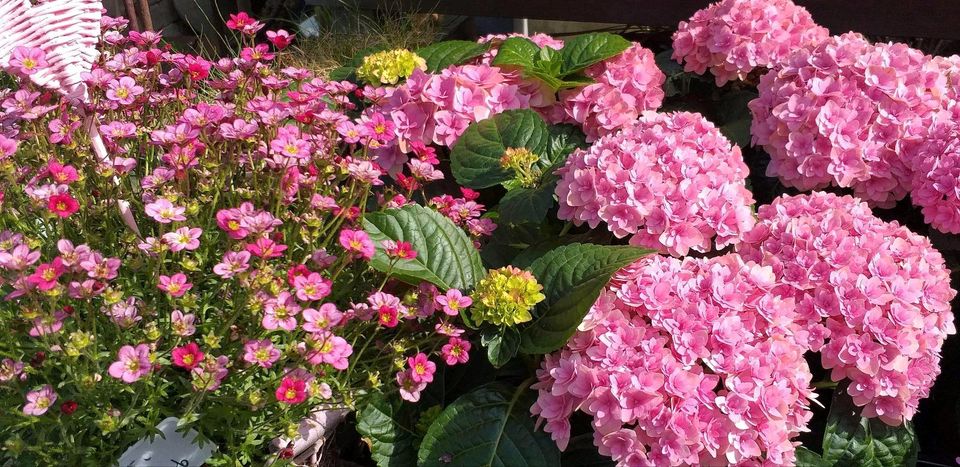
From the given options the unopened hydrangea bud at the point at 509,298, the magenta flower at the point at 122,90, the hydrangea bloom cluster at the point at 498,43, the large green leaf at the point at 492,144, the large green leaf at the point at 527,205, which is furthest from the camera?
the hydrangea bloom cluster at the point at 498,43

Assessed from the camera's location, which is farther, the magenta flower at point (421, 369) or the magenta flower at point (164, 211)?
the magenta flower at point (421, 369)

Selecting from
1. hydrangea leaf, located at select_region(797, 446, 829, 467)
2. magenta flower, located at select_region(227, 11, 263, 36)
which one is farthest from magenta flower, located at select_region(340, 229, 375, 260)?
hydrangea leaf, located at select_region(797, 446, 829, 467)

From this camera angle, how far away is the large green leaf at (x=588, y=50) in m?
2.00

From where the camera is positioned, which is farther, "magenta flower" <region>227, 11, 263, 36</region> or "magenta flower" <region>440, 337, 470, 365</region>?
"magenta flower" <region>227, 11, 263, 36</region>

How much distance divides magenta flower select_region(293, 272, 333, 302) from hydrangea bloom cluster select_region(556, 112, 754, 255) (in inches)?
21.7

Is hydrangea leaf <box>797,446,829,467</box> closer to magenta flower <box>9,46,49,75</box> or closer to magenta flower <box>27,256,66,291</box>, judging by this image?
Result: magenta flower <box>27,256,66,291</box>

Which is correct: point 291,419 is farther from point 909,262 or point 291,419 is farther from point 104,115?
point 909,262

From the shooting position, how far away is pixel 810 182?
174 cm

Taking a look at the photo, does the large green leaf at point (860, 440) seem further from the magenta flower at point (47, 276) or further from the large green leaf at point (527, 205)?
the magenta flower at point (47, 276)

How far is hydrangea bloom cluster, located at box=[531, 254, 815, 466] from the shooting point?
1236mm

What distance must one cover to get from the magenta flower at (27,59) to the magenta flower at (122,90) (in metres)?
0.23

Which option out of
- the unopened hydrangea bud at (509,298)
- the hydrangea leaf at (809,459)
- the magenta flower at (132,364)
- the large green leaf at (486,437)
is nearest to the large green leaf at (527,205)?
the unopened hydrangea bud at (509,298)

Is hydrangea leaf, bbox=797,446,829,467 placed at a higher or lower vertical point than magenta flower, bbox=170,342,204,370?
lower

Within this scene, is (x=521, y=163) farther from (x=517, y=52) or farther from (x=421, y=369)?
(x=421, y=369)
